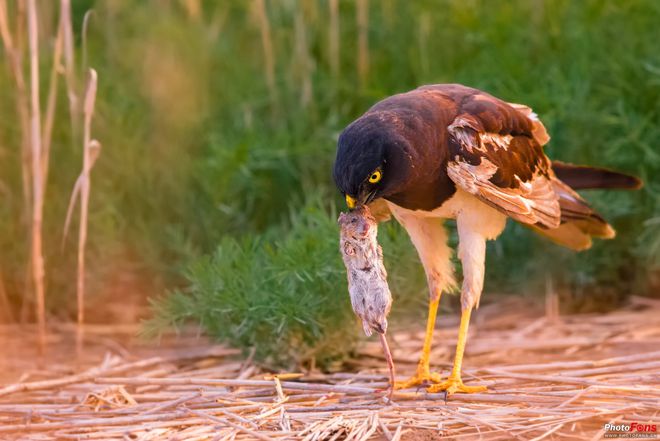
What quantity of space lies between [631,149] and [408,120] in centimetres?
230

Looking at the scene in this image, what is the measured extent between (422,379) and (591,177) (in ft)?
5.31

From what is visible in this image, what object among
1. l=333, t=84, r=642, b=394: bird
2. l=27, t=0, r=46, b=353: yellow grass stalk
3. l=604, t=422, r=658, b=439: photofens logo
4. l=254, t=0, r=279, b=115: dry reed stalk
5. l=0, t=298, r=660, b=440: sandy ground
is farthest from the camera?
l=254, t=0, r=279, b=115: dry reed stalk

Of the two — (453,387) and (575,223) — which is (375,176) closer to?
(453,387)

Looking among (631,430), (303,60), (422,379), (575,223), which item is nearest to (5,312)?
(303,60)

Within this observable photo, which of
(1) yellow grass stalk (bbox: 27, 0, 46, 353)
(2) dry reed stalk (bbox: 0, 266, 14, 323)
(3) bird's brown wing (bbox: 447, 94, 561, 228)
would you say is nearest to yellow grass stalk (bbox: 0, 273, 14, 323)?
(2) dry reed stalk (bbox: 0, 266, 14, 323)

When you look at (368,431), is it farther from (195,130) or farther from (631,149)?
(195,130)

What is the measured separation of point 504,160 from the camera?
4820mm

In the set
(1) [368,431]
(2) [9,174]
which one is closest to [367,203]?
(1) [368,431]

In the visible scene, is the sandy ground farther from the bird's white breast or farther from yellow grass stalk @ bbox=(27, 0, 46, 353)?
the bird's white breast

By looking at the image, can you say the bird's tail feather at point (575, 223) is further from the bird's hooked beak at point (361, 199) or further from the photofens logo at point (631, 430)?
the photofens logo at point (631, 430)

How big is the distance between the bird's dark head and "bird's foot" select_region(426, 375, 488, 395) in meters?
0.98

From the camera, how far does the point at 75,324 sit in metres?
6.25

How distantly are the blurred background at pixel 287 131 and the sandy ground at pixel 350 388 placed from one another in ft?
1.01

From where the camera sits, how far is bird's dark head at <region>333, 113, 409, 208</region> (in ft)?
13.6
